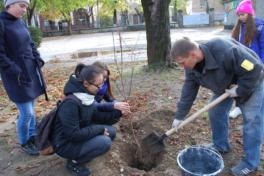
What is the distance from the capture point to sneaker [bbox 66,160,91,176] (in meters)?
3.45

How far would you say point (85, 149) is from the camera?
3312 mm

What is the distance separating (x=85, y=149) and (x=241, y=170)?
157 centimetres

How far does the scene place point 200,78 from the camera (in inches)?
126

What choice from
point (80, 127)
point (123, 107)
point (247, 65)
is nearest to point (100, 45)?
point (123, 107)

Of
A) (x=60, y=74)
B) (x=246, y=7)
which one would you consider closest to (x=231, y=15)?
(x=60, y=74)

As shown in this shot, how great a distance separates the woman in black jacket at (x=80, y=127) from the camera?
309 centimetres

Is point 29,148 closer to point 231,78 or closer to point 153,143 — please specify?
point 153,143

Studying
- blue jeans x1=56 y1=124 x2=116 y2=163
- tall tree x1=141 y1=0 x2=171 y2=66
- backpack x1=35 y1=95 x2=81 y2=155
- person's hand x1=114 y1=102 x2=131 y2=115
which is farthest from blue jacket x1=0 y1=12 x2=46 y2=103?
tall tree x1=141 y1=0 x2=171 y2=66

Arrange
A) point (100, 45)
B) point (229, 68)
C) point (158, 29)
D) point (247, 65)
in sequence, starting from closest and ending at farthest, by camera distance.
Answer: point (247, 65), point (229, 68), point (158, 29), point (100, 45)

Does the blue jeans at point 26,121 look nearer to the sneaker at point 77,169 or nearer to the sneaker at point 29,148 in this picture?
the sneaker at point 29,148

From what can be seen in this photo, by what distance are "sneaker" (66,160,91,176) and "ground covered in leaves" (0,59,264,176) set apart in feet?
0.26

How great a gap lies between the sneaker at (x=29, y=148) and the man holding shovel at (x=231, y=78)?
5.97 ft

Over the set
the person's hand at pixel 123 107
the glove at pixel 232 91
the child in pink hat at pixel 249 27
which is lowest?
the person's hand at pixel 123 107

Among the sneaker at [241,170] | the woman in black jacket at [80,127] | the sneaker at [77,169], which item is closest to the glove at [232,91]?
the sneaker at [241,170]
